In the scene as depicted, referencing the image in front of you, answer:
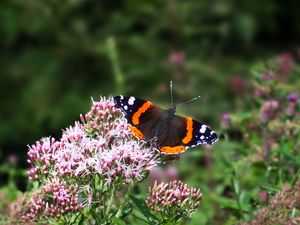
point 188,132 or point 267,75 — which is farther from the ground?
point 267,75

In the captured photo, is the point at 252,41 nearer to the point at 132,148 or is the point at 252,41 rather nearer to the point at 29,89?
the point at 29,89

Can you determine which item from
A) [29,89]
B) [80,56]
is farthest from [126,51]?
[29,89]

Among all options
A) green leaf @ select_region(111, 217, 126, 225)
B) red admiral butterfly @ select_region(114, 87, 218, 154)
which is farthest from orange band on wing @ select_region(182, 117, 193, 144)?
green leaf @ select_region(111, 217, 126, 225)

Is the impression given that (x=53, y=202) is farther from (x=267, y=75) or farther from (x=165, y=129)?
(x=267, y=75)

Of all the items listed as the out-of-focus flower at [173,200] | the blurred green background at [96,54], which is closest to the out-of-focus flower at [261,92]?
the out-of-focus flower at [173,200]

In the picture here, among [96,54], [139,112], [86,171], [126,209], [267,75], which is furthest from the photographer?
[96,54]

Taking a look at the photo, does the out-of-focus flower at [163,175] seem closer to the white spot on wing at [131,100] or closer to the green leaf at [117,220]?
the white spot on wing at [131,100]

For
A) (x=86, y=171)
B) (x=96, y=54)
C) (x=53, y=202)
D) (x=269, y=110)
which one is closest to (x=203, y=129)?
(x=86, y=171)
